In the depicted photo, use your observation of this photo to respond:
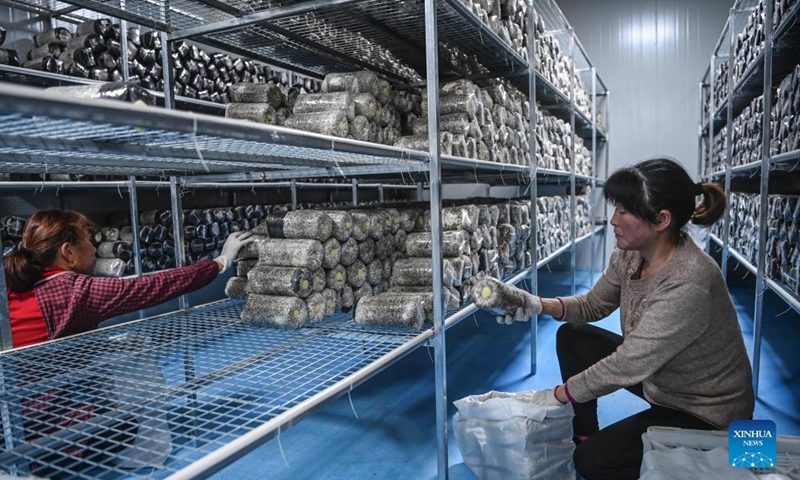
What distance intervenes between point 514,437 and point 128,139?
6.06 feet

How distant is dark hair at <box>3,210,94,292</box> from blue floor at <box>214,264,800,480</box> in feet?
4.17

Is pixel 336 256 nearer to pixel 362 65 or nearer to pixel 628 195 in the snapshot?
pixel 628 195

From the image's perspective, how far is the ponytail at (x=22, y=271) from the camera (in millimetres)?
2152

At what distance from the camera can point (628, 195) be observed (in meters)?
2.00

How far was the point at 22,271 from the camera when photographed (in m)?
2.15

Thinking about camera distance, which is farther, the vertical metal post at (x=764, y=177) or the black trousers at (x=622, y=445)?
the vertical metal post at (x=764, y=177)

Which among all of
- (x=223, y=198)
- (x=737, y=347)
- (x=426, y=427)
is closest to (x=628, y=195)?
(x=737, y=347)

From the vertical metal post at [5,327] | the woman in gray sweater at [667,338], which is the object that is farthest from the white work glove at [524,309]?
the vertical metal post at [5,327]

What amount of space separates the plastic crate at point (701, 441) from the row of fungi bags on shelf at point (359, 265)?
1.04 m

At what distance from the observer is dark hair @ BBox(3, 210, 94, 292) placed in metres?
2.17

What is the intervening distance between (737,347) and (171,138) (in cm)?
213

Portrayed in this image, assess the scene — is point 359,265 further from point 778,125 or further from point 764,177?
point 778,125

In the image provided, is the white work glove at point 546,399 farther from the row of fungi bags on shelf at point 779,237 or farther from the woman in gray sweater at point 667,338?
the row of fungi bags on shelf at point 779,237

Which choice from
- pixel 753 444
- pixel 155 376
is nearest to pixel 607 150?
pixel 753 444
